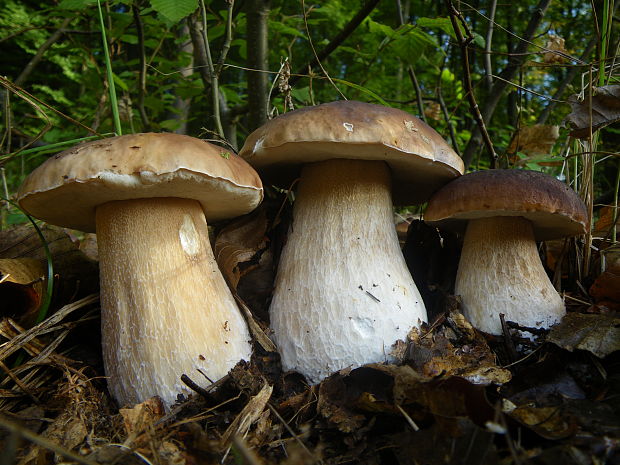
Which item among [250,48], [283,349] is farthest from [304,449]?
[250,48]

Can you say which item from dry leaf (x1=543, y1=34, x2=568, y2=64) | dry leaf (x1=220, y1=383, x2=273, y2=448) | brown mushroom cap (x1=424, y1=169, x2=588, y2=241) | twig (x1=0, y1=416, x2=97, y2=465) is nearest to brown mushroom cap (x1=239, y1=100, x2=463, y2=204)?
brown mushroom cap (x1=424, y1=169, x2=588, y2=241)

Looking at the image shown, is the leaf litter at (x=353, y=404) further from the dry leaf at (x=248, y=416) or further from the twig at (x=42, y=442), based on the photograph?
the twig at (x=42, y=442)

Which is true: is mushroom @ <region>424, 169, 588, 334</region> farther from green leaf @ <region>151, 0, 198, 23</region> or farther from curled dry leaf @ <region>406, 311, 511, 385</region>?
green leaf @ <region>151, 0, 198, 23</region>

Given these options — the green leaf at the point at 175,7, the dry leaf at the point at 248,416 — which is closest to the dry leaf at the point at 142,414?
the dry leaf at the point at 248,416

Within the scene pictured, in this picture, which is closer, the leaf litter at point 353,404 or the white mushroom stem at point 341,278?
the leaf litter at point 353,404

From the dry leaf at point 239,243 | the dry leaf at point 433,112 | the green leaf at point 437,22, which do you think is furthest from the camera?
the dry leaf at point 433,112

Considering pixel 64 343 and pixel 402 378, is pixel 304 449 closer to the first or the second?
pixel 402 378
